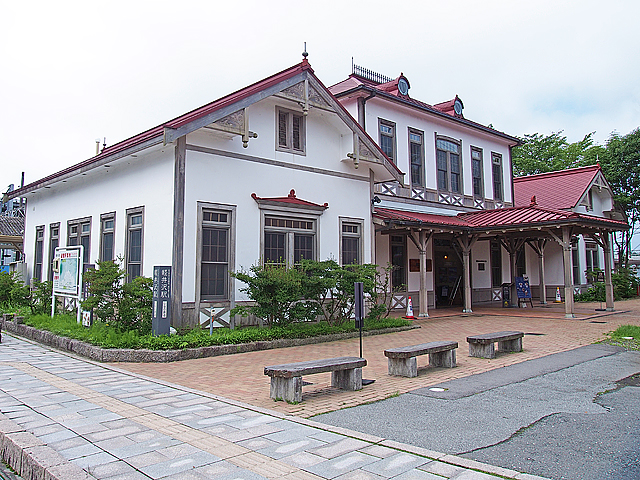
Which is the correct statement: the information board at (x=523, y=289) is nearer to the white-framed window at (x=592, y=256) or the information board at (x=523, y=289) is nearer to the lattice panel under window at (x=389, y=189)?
the lattice panel under window at (x=389, y=189)

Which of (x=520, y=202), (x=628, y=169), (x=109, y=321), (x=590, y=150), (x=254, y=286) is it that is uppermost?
(x=590, y=150)

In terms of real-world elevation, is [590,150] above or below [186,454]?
above

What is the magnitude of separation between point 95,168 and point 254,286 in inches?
234

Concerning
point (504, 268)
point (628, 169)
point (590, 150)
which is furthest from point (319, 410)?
point (590, 150)

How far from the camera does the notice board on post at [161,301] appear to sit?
10.3m

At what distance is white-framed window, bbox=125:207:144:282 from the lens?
492 inches

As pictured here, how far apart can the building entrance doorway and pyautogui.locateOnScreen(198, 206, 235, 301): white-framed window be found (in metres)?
10.8

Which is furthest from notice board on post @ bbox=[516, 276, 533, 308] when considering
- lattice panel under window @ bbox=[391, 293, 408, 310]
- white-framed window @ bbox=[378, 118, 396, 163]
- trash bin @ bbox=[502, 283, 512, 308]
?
white-framed window @ bbox=[378, 118, 396, 163]

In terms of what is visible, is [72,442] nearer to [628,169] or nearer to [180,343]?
[180,343]

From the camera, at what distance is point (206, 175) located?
11.7m

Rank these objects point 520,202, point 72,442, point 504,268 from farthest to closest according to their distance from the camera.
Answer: point 520,202 → point 504,268 → point 72,442

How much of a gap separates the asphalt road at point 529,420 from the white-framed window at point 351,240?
6756 mm

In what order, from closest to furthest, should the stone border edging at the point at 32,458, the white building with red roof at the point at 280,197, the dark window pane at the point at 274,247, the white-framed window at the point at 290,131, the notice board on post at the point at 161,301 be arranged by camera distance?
1. the stone border edging at the point at 32,458
2. the notice board on post at the point at 161,301
3. the white building with red roof at the point at 280,197
4. the dark window pane at the point at 274,247
5. the white-framed window at the point at 290,131

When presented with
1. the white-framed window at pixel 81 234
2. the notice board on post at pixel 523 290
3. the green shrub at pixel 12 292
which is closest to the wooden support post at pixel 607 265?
the notice board on post at pixel 523 290
